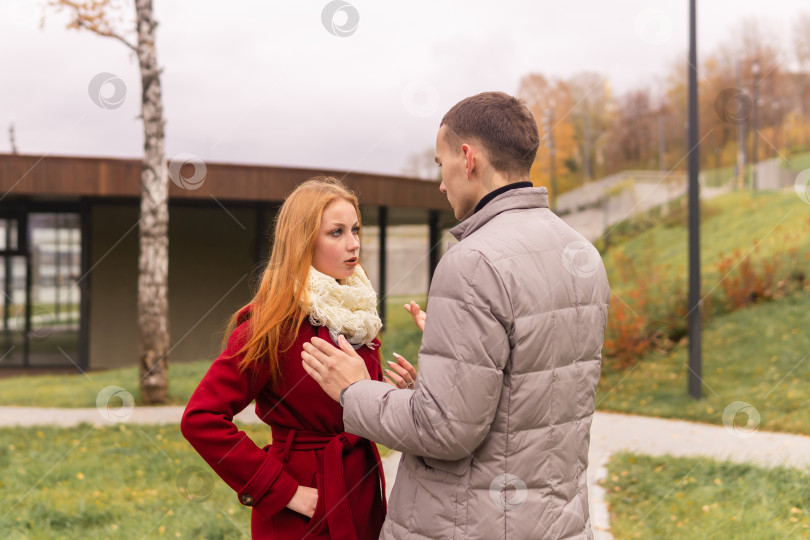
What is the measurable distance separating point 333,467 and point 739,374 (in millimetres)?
9447

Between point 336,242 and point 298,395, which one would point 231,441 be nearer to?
point 298,395

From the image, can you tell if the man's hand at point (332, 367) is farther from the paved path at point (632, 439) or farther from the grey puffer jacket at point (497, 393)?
the paved path at point (632, 439)

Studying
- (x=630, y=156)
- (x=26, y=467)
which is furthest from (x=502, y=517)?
(x=630, y=156)

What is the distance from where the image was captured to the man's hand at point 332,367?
182cm

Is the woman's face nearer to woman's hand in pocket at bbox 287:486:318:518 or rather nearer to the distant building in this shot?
woman's hand in pocket at bbox 287:486:318:518

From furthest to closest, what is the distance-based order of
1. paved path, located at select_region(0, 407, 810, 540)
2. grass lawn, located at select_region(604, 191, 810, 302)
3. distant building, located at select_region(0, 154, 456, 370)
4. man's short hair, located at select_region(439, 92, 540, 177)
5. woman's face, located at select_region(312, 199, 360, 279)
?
grass lawn, located at select_region(604, 191, 810, 302) → distant building, located at select_region(0, 154, 456, 370) → paved path, located at select_region(0, 407, 810, 540) → woman's face, located at select_region(312, 199, 360, 279) → man's short hair, located at select_region(439, 92, 540, 177)

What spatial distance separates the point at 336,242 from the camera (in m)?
2.23

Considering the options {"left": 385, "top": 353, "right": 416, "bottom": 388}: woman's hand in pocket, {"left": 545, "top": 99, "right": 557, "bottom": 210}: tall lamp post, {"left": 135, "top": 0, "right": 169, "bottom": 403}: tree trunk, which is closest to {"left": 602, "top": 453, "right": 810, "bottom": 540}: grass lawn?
{"left": 385, "top": 353, "right": 416, "bottom": 388}: woman's hand in pocket

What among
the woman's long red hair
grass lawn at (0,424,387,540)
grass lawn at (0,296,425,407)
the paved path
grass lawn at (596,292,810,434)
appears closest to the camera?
the woman's long red hair

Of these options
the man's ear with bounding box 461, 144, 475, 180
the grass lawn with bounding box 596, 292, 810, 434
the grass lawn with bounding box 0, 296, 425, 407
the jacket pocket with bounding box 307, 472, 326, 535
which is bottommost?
the grass lawn with bounding box 0, 296, 425, 407

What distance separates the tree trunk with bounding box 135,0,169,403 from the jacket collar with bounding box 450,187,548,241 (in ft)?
24.6

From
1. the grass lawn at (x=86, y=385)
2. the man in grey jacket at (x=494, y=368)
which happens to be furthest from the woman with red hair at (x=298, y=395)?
the grass lawn at (x=86, y=385)

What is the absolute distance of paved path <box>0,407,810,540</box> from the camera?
583 cm

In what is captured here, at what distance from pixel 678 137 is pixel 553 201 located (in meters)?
11.0
